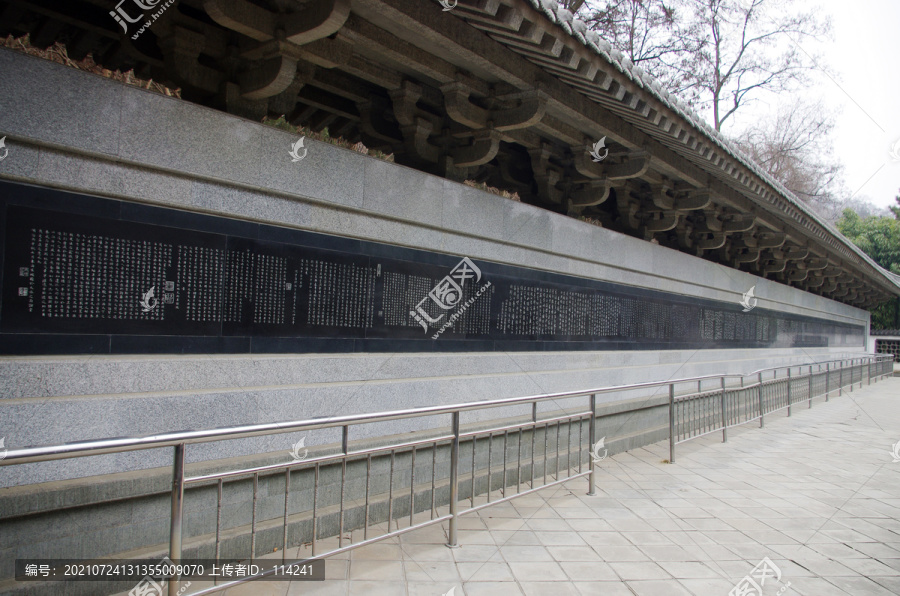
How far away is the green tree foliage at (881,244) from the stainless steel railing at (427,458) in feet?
67.3

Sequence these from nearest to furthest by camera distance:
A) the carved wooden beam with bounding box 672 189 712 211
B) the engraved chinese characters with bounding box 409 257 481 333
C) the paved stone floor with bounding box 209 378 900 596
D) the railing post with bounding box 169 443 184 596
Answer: the railing post with bounding box 169 443 184 596 < the paved stone floor with bounding box 209 378 900 596 < the engraved chinese characters with bounding box 409 257 481 333 < the carved wooden beam with bounding box 672 189 712 211

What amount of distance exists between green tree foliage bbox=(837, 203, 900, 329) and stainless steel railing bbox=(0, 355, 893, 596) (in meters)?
20.5

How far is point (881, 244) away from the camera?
27375 millimetres

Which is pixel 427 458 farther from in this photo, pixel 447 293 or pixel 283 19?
pixel 283 19

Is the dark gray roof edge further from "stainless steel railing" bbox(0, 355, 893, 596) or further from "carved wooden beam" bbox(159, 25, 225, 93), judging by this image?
"stainless steel railing" bbox(0, 355, 893, 596)

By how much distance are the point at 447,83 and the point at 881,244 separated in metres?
31.5

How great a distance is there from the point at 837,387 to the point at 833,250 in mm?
5021

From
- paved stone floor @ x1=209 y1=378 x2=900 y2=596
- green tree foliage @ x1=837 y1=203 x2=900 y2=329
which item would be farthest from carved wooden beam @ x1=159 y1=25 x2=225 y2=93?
green tree foliage @ x1=837 y1=203 x2=900 y2=329

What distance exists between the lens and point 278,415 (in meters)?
3.65

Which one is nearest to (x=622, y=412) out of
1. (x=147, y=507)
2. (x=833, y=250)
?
(x=147, y=507)

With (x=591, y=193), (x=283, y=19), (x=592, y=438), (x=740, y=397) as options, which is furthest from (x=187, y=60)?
(x=740, y=397)

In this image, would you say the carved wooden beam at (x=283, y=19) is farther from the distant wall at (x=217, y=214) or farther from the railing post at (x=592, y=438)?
the railing post at (x=592, y=438)

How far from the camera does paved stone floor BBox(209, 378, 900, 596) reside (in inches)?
128

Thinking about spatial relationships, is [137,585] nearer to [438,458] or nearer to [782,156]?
[438,458]
